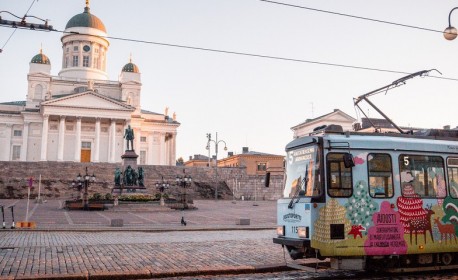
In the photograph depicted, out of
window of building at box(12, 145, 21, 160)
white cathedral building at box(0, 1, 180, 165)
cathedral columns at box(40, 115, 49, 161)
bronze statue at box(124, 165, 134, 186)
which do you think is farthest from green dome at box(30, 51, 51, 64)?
bronze statue at box(124, 165, 134, 186)

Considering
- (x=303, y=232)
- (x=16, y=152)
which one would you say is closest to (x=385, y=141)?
(x=303, y=232)

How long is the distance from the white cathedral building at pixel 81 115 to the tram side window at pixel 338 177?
69.8 metres

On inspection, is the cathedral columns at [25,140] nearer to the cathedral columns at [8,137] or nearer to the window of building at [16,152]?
the window of building at [16,152]

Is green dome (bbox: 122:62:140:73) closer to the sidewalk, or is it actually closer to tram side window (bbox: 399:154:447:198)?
the sidewalk

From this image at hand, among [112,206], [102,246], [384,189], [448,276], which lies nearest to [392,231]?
[384,189]

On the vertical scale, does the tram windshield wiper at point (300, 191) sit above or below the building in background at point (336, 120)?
below

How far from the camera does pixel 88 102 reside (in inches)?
3150

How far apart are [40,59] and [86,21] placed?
11.8 meters

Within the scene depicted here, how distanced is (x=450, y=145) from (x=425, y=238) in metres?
2.51

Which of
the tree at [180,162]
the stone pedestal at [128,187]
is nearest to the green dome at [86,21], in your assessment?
the stone pedestal at [128,187]

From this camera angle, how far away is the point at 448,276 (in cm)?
1019

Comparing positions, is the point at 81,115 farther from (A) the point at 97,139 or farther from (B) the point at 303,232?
(B) the point at 303,232

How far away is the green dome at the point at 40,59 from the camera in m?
84.9

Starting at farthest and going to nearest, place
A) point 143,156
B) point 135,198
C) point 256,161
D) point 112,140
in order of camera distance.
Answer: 1. point 256,161
2. point 143,156
3. point 112,140
4. point 135,198
